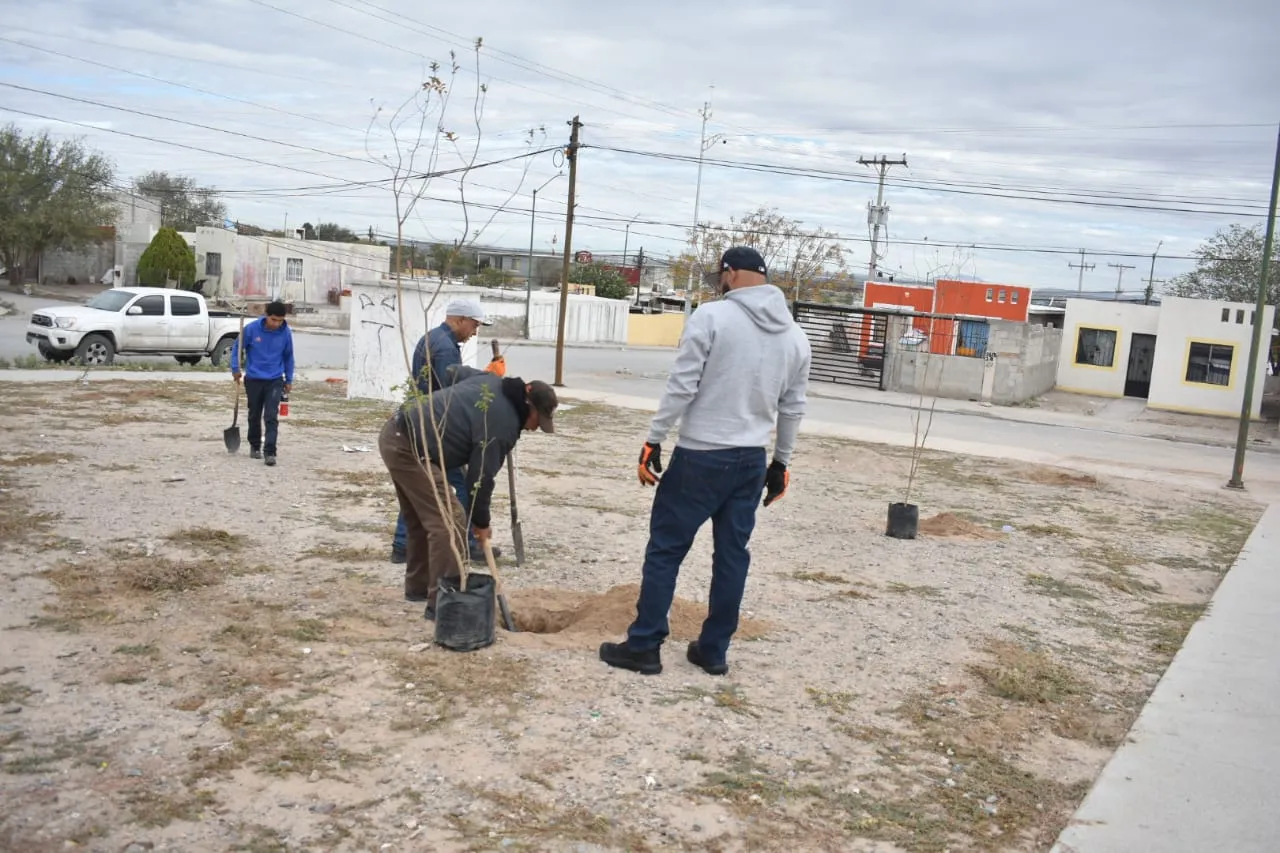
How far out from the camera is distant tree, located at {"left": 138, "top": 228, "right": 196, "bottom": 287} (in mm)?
48906

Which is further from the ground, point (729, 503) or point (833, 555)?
point (729, 503)

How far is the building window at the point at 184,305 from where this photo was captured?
21.3 metres

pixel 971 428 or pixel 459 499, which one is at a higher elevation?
pixel 459 499

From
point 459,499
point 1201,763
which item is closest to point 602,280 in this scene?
point 459,499

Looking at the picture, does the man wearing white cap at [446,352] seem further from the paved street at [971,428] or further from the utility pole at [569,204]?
the utility pole at [569,204]

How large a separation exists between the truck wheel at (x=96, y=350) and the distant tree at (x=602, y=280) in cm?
4841

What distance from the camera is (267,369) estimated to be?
411 inches

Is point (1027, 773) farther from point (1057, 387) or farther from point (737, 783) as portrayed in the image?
point (1057, 387)

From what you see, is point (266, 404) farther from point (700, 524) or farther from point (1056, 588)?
point (1056, 588)

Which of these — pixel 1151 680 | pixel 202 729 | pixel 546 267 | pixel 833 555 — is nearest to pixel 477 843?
pixel 202 729

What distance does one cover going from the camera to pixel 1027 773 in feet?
14.7

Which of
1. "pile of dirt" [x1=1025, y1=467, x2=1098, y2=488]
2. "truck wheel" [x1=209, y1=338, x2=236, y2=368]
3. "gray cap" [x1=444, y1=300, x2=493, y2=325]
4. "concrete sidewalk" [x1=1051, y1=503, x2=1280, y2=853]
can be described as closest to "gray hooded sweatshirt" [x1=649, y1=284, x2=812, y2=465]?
"concrete sidewalk" [x1=1051, y1=503, x2=1280, y2=853]

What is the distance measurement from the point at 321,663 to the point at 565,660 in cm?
112

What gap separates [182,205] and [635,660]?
80645mm
